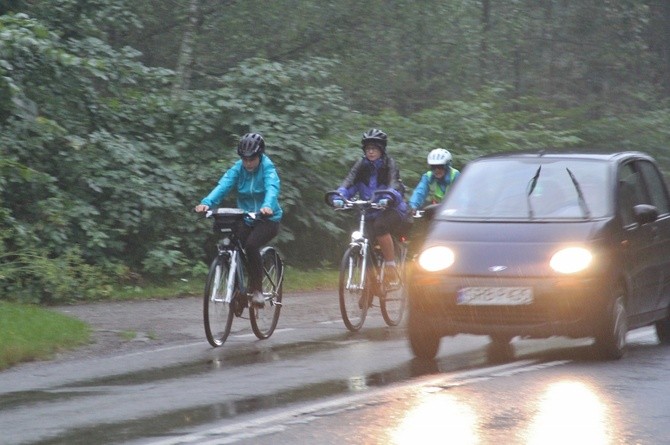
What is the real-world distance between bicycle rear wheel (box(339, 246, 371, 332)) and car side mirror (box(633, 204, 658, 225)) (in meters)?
3.04

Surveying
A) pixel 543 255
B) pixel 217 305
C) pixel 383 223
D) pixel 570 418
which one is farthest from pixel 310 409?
pixel 383 223

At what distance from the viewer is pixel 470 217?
10.9 m

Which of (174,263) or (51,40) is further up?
(51,40)

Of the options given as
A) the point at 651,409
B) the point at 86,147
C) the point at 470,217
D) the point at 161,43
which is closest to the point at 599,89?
the point at 161,43

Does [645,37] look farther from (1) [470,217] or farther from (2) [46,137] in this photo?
(1) [470,217]

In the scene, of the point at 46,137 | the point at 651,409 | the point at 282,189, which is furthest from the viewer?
the point at 282,189

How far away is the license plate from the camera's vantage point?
10.0m

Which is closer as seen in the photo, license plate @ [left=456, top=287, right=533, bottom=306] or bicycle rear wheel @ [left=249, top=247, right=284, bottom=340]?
license plate @ [left=456, top=287, right=533, bottom=306]

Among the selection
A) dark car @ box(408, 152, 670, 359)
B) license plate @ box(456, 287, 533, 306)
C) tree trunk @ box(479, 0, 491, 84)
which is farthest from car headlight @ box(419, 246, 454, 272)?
tree trunk @ box(479, 0, 491, 84)

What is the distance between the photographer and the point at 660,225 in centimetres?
1159

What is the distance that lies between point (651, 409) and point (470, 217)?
3.09m

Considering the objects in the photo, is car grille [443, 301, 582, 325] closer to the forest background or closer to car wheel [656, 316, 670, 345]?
car wheel [656, 316, 670, 345]

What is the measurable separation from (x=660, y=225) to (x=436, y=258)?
227cm

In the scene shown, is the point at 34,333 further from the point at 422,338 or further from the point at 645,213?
the point at 645,213
